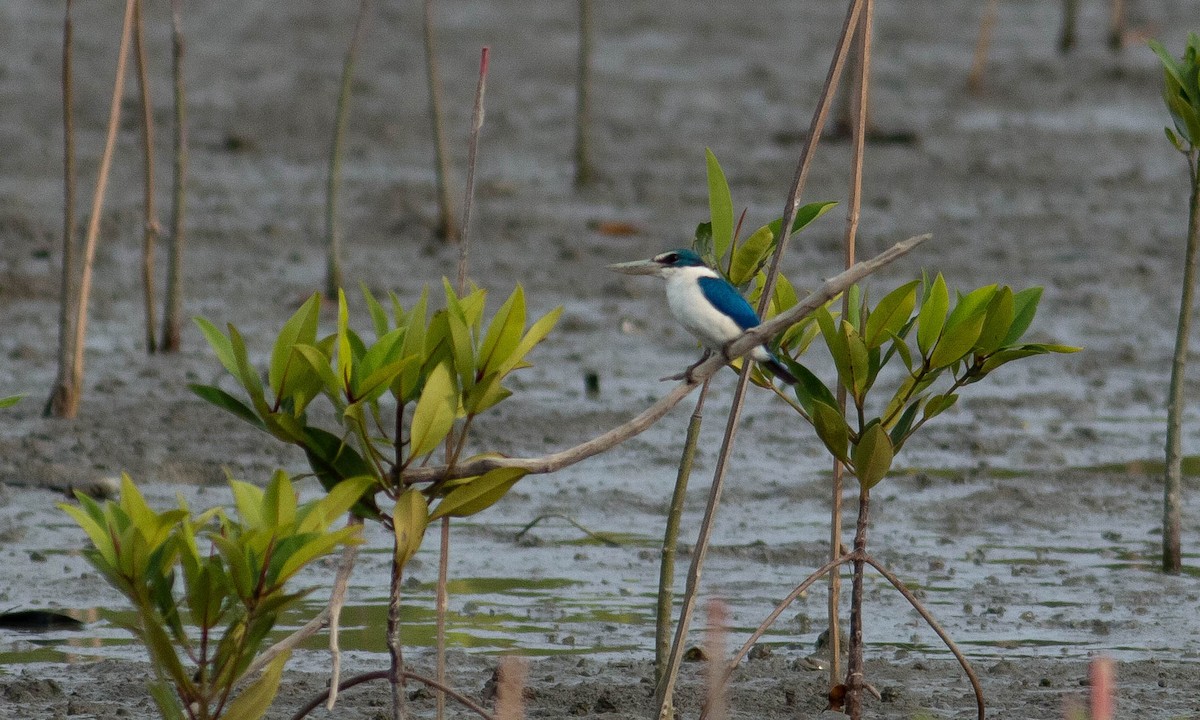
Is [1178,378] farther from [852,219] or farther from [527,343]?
[527,343]

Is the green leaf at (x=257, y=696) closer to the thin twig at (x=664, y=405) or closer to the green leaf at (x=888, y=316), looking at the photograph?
the thin twig at (x=664, y=405)

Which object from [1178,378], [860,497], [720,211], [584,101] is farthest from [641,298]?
[720,211]

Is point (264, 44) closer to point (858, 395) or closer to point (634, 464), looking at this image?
point (634, 464)

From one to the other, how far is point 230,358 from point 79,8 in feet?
43.8

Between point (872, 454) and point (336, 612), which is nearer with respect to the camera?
point (336, 612)

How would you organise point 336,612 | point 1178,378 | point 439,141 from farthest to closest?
point 439,141 < point 1178,378 < point 336,612

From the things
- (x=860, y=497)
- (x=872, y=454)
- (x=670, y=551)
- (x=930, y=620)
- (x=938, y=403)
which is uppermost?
(x=938, y=403)

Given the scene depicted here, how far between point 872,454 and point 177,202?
448 centimetres

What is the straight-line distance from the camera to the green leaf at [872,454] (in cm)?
381

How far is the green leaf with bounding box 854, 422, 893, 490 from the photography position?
3812 millimetres

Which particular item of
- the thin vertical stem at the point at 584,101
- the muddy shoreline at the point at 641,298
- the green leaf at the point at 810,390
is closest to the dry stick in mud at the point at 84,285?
the muddy shoreline at the point at 641,298

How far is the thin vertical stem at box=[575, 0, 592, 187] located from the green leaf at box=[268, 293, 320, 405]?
7.50 metres

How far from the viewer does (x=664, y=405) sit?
321 centimetres

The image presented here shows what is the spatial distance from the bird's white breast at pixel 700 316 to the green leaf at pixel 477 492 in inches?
21.4
